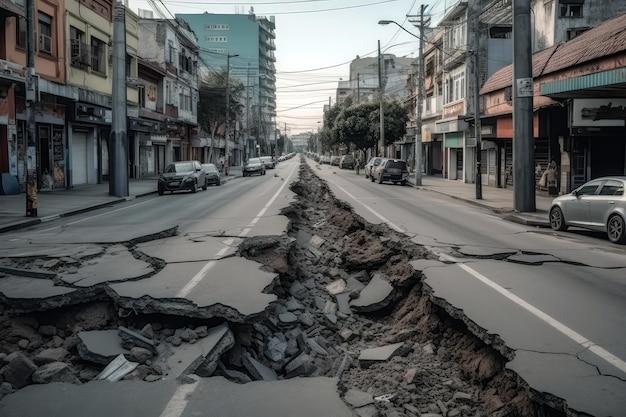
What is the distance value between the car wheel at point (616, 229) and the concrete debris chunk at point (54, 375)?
11744 millimetres

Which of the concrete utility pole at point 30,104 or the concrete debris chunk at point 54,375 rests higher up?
the concrete utility pole at point 30,104

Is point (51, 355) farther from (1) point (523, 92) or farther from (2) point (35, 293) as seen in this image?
(1) point (523, 92)

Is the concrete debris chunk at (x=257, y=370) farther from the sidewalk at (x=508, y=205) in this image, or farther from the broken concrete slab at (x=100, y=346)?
the sidewalk at (x=508, y=205)

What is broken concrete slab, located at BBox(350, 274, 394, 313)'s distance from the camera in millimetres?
8437

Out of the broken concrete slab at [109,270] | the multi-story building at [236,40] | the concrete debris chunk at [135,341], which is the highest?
the multi-story building at [236,40]

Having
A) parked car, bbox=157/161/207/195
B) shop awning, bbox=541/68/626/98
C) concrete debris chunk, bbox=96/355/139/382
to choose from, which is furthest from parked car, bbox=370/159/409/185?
concrete debris chunk, bbox=96/355/139/382

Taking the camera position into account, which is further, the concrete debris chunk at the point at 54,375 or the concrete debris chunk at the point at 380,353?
the concrete debris chunk at the point at 380,353

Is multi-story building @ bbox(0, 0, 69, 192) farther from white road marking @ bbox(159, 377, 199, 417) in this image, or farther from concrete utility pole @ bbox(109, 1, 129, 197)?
white road marking @ bbox(159, 377, 199, 417)

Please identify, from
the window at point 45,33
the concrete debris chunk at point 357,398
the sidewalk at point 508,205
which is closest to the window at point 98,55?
the window at point 45,33

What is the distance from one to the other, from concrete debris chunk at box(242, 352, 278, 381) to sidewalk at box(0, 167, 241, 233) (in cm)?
1163

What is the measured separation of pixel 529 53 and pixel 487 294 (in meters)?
14.1

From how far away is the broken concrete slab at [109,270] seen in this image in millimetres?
7676

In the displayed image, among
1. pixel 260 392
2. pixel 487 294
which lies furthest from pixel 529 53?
pixel 260 392

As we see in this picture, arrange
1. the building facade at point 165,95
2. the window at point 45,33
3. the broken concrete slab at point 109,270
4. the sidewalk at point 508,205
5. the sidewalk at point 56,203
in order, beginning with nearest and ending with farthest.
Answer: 1. the broken concrete slab at point 109,270
2. the sidewalk at point 56,203
3. the sidewalk at point 508,205
4. the window at point 45,33
5. the building facade at point 165,95
